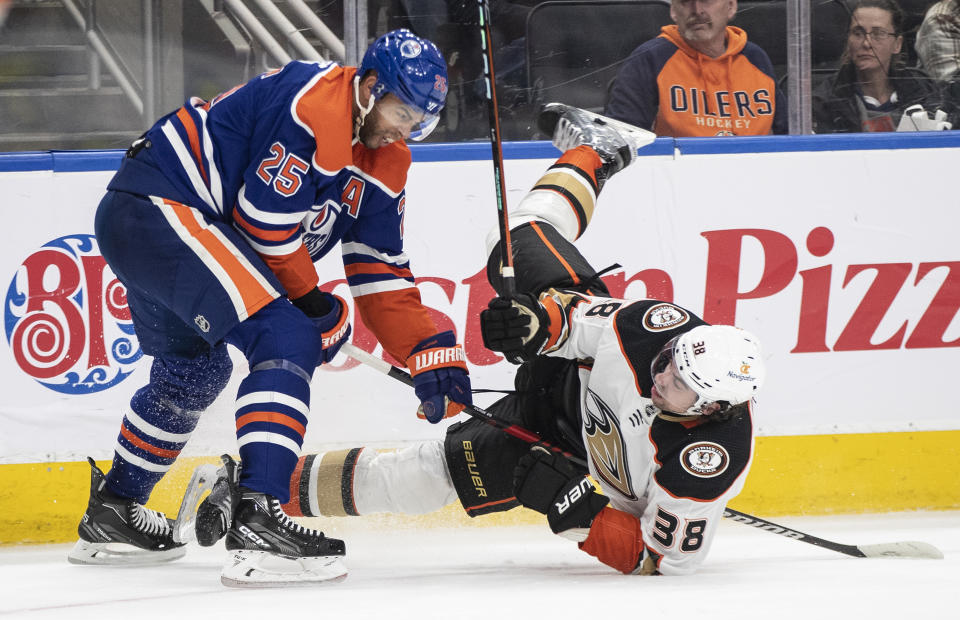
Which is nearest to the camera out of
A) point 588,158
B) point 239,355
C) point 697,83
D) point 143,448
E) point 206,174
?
point 206,174

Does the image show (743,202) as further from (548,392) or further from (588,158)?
(548,392)

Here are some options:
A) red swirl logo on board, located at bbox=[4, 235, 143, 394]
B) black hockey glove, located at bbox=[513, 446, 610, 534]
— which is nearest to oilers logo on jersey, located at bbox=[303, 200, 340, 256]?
black hockey glove, located at bbox=[513, 446, 610, 534]

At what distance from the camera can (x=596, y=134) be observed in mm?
2871

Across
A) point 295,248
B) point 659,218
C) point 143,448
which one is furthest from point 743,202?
point 143,448

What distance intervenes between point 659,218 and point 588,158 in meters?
0.50

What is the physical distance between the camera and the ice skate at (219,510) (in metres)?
2.09

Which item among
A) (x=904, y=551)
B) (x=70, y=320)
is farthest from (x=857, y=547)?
(x=70, y=320)

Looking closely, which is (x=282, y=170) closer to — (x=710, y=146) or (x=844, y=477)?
(x=710, y=146)

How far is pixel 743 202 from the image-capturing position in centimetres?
322

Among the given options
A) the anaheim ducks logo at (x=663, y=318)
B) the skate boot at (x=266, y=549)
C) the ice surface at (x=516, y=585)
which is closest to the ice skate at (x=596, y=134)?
the anaheim ducks logo at (x=663, y=318)

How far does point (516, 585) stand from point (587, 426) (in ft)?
1.55

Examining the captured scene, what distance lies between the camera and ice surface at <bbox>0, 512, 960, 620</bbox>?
1686mm

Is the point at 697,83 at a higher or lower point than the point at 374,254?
higher

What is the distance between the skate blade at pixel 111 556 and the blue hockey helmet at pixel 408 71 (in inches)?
49.5
